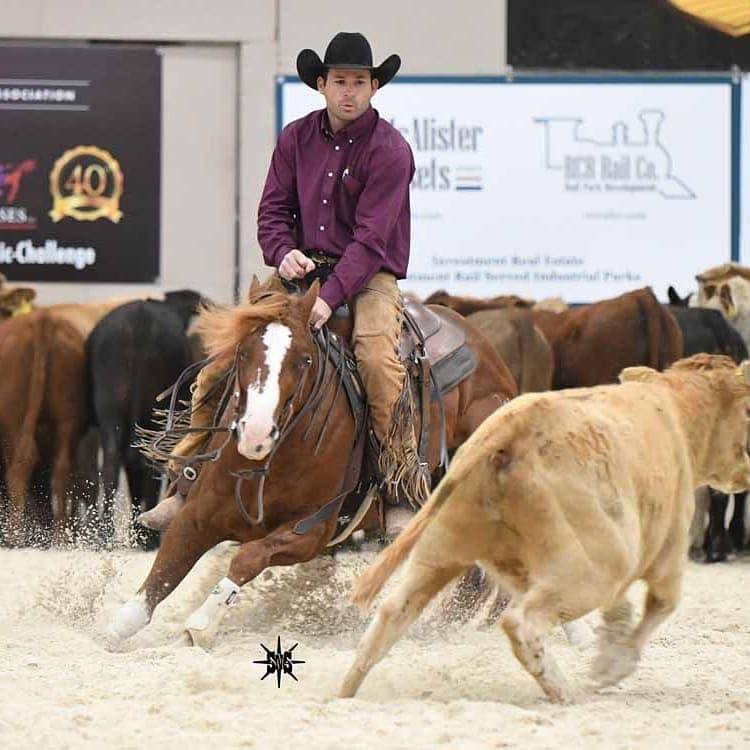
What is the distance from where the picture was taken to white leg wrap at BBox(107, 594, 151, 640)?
550cm

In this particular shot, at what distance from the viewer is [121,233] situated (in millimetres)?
12859

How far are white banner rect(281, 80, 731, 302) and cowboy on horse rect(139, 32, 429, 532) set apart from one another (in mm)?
6497

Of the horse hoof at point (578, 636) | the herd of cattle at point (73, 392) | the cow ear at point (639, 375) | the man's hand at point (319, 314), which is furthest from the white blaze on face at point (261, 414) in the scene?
the herd of cattle at point (73, 392)

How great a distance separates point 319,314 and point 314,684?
1494mm

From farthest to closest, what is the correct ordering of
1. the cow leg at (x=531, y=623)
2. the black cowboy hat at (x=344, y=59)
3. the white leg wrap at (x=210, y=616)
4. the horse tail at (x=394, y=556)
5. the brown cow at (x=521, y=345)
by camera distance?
the brown cow at (x=521, y=345) → the black cowboy hat at (x=344, y=59) → the white leg wrap at (x=210, y=616) → the horse tail at (x=394, y=556) → the cow leg at (x=531, y=623)

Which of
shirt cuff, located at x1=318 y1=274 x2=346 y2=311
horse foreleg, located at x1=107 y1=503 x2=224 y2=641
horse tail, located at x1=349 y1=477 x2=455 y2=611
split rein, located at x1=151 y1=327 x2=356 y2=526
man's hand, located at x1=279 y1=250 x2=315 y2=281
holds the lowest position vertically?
horse foreleg, located at x1=107 y1=503 x2=224 y2=641

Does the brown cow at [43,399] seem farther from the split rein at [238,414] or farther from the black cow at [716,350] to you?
the split rein at [238,414]

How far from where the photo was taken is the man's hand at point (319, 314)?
19.2 feet

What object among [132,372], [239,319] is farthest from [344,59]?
[132,372]

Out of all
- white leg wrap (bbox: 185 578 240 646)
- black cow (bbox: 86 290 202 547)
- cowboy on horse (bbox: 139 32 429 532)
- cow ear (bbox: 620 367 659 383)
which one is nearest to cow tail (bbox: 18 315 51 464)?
black cow (bbox: 86 290 202 547)

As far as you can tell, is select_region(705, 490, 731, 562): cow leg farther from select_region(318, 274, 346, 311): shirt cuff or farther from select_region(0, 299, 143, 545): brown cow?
select_region(318, 274, 346, 311): shirt cuff

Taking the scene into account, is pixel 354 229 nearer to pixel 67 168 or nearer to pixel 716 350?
pixel 716 350

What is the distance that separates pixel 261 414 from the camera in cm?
534

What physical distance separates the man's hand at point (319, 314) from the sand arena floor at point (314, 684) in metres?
1.13
